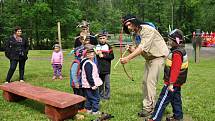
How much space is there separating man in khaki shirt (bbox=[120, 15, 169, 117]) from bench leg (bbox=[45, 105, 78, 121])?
1.30m

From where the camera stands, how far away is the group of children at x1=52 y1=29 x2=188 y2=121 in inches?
221

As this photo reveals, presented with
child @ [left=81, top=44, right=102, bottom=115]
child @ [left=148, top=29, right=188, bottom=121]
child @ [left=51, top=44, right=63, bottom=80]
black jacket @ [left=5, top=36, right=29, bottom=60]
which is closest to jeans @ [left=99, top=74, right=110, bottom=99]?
child @ [left=81, top=44, right=102, bottom=115]

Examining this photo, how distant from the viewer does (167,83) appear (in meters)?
5.69

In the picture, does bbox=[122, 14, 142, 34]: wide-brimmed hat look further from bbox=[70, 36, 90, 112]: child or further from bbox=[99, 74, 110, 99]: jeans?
bbox=[99, 74, 110, 99]: jeans

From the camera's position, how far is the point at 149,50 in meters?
6.27

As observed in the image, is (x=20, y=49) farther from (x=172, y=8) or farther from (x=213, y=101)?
(x=172, y=8)

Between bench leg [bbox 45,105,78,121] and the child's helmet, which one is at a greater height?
the child's helmet

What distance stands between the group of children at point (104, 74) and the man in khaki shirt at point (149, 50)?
49 cm

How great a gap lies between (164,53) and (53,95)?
7.35 feet

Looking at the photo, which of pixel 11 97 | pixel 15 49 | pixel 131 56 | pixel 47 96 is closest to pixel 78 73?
pixel 47 96

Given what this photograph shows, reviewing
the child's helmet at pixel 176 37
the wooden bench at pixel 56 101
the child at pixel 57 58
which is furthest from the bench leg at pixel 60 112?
the child at pixel 57 58

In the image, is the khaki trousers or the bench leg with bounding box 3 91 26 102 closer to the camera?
the khaki trousers

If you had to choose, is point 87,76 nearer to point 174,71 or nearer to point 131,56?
point 131,56

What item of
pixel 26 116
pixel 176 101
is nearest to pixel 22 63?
pixel 26 116
